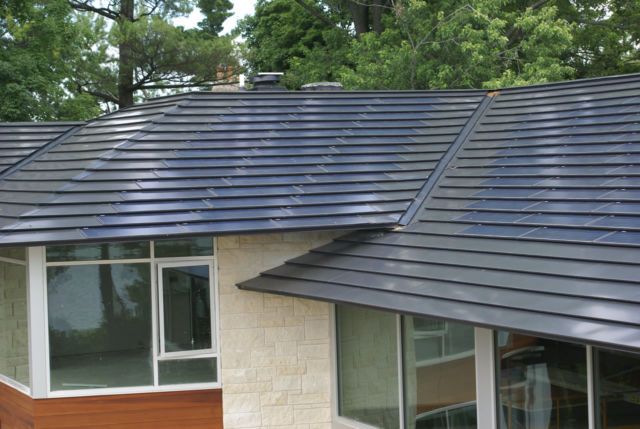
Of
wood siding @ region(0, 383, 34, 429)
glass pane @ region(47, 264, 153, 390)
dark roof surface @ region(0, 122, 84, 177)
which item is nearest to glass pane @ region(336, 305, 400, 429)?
glass pane @ region(47, 264, 153, 390)

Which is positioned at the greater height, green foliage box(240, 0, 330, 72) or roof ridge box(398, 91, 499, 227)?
green foliage box(240, 0, 330, 72)

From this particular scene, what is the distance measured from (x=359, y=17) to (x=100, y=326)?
19737mm

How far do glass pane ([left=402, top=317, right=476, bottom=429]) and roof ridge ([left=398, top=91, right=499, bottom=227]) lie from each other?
146 cm

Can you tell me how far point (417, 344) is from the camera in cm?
910

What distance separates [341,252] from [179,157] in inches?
91.1

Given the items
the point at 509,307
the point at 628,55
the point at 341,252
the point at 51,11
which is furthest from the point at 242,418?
the point at 628,55

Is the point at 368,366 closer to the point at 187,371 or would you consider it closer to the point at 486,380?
the point at 486,380

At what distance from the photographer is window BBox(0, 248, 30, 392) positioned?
10.2 metres

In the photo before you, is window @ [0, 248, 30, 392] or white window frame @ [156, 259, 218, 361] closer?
white window frame @ [156, 259, 218, 361]

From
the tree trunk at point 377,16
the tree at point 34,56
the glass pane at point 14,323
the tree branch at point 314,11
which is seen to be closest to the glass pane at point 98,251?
the glass pane at point 14,323

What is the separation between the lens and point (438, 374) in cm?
886

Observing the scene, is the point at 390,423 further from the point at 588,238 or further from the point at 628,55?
the point at 628,55

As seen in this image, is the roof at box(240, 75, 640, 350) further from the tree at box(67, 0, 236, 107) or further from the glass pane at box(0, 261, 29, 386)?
the tree at box(67, 0, 236, 107)

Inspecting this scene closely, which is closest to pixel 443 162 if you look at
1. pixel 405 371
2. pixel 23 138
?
pixel 405 371
